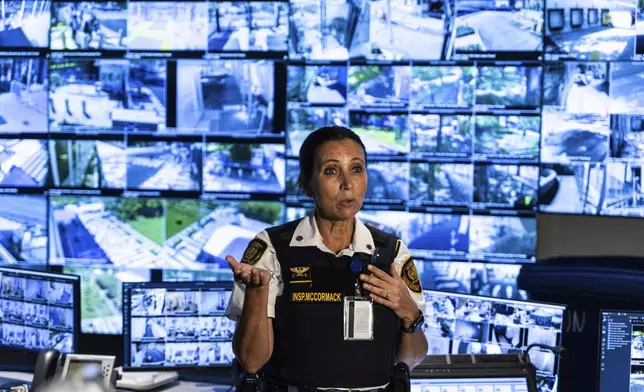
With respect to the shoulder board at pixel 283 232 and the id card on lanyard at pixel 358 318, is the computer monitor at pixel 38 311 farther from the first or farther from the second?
the id card on lanyard at pixel 358 318

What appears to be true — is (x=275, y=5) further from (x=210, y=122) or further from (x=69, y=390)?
(x=69, y=390)

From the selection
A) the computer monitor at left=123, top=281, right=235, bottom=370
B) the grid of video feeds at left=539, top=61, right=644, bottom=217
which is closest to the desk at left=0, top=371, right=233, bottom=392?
the computer monitor at left=123, top=281, right=235, bottom=370

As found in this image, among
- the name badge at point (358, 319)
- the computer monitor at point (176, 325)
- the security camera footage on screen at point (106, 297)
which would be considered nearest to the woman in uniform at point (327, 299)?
the name badge at point (358, 319)

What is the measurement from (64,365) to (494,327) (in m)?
1.48

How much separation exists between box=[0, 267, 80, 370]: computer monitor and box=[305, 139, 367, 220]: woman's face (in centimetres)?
156

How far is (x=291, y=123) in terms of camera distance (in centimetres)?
379

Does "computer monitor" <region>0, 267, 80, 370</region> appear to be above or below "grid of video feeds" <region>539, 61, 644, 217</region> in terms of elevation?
below

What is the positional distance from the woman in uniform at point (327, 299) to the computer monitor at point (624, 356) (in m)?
0.95

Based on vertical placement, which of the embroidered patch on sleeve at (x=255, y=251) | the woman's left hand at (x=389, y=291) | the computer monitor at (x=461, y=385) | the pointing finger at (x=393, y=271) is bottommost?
the computer monitor at (x=461, y=385)

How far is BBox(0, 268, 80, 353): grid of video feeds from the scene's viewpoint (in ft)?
10.3

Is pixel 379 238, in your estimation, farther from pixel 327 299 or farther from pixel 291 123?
pixel 291 123

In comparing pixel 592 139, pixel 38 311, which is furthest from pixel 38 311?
pixel 592 139

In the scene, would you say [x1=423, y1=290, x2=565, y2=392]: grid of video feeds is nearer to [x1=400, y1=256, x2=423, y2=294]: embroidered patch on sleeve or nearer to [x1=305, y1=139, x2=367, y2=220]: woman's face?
[x1=400, y1=256, x2=423, y2=294]: embroidered patch on sleeve

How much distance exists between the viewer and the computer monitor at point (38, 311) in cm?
312
